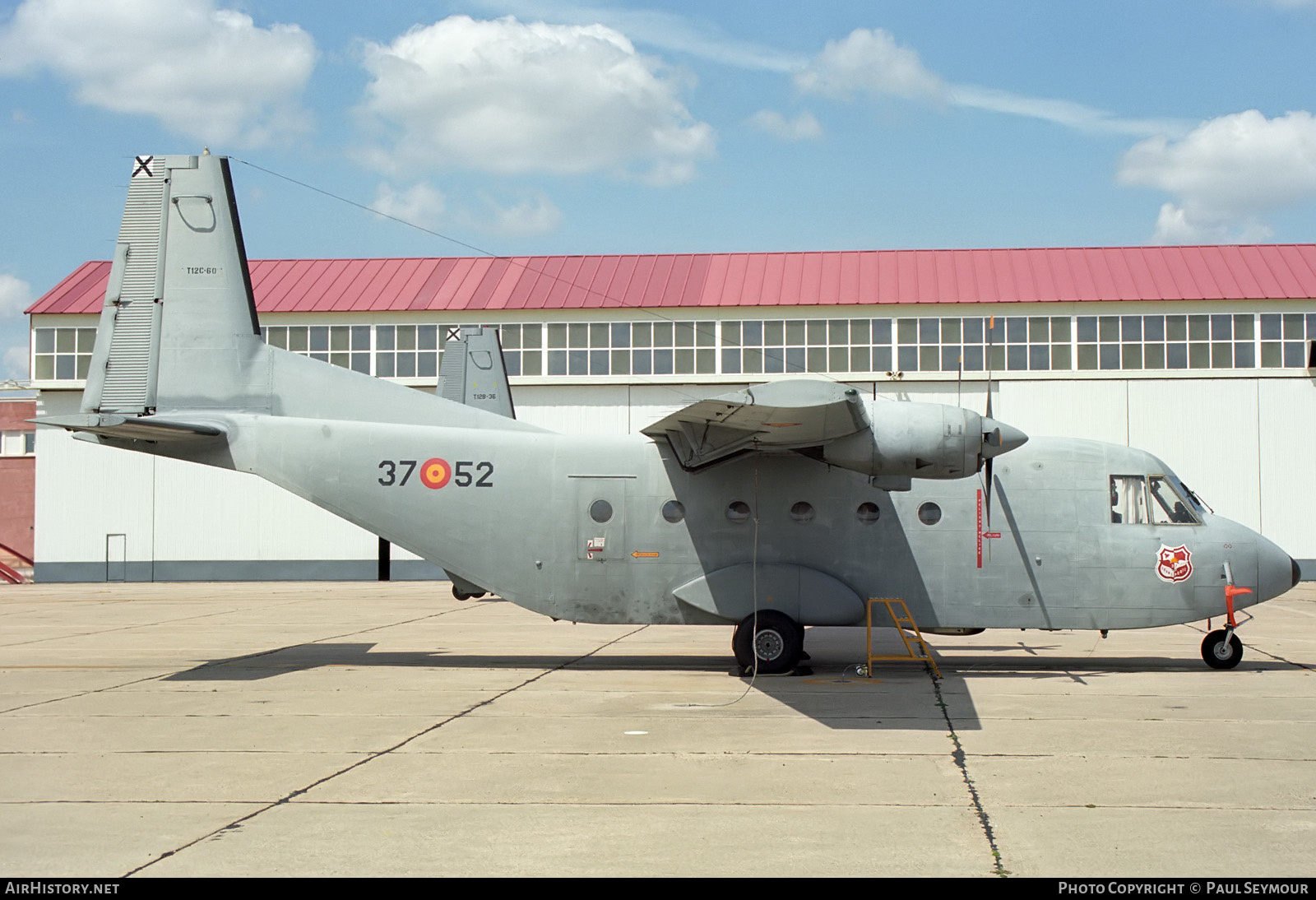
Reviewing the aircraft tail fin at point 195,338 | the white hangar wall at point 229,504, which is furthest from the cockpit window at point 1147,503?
the white hangar wall at point 229,504

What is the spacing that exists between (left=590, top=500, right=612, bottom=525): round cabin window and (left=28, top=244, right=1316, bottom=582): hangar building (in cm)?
2381

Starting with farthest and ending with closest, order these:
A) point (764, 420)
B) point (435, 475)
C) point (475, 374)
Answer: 1. point (475, 374)
2. point (435, 475)
3. point (764, 420)

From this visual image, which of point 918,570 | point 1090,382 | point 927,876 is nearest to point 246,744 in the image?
point 927,876

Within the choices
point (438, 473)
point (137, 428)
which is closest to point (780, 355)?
point (438, 473)

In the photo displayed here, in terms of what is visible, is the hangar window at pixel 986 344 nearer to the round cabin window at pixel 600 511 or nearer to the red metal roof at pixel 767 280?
the red metal roof at pixel 767 280

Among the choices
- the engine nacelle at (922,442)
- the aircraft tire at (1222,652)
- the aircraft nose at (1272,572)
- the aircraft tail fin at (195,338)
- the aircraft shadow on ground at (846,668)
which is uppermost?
the aircraft tail fin at (195,338)

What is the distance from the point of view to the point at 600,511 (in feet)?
47.2

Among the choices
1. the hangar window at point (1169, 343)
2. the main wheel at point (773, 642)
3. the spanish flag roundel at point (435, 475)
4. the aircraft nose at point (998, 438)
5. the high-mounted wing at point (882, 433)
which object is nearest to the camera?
the high-mounted wing at point (882, 433)

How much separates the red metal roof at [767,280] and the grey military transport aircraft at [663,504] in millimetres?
25176

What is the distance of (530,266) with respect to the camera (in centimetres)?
4272

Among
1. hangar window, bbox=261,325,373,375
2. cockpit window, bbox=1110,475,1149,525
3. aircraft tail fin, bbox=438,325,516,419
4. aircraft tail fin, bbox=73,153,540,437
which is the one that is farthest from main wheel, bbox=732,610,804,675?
hangar window, bbox=261,325,373,375

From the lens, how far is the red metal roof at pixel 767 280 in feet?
126

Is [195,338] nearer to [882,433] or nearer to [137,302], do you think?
[137,302]

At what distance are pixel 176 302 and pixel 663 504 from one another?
23.5 feet
